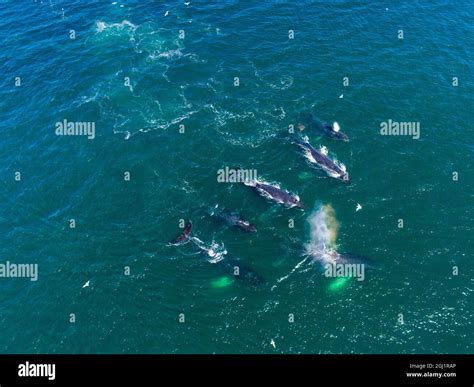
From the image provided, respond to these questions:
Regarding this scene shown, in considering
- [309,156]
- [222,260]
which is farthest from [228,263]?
[309,156]

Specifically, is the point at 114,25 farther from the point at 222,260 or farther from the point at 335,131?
the point at 222,260

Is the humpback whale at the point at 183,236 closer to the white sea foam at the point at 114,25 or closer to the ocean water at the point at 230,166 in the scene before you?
the ocean water at the point at 230,166

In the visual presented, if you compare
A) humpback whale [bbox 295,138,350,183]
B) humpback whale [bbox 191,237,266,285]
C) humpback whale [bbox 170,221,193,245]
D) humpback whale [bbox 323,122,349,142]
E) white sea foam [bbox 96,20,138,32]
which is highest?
white sea foam [bbox 96,20,138,32]

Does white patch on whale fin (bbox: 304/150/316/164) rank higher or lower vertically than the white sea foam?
lower

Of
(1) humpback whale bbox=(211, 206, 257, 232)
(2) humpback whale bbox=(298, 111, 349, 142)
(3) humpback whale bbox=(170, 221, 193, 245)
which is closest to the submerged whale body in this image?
(1) humpback whale bbox=(211, 206, 257, 232)

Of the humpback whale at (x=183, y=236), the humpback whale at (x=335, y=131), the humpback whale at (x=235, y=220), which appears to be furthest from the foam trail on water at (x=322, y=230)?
the humpback whale at (x=183, y=236)

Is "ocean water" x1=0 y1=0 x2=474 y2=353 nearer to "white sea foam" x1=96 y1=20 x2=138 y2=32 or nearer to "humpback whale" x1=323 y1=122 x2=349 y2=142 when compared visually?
"white sea foam" x1=96 y1=20 x2=138 y2=32

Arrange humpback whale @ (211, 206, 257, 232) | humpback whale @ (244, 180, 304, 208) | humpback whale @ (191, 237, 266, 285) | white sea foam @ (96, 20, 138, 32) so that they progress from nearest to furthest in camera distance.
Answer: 1. humpback whale @ (191, 237, 266, 285)
2. humpback whale @ (211, 206, 257, 232)
3. humpback whale @ (244, 180, 304, 208)
4. white sea foam @ (96, 20, 138, 32)
